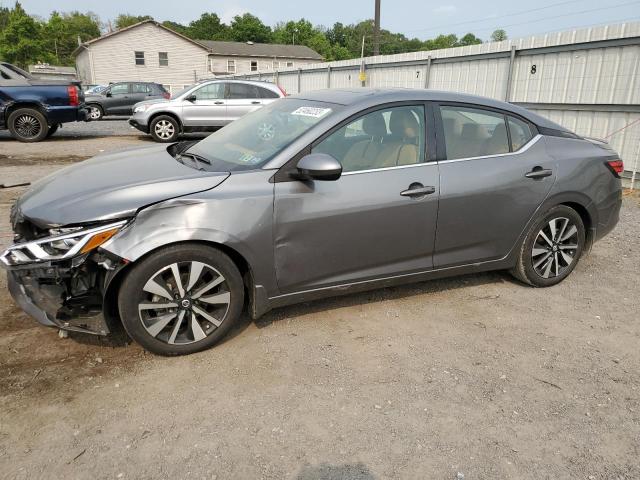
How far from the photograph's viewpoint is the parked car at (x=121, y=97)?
20.6 meters

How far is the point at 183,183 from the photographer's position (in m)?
3.13

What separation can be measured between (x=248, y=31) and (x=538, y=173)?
91.9m

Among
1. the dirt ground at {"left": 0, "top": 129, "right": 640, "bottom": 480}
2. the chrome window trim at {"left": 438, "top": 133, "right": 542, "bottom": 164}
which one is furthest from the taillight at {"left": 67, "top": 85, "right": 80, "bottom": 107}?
the chrome window trim at {"left": 438, "top": 133, "right": 542, "bottom": 164}

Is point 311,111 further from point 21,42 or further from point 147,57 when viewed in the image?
point 21,42

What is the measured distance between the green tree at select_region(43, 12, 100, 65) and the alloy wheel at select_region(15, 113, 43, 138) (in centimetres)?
6593

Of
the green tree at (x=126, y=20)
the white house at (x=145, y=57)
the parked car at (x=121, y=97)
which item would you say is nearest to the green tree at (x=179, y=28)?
the green tree at (x=126, y=20)

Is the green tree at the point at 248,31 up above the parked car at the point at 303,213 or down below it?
above

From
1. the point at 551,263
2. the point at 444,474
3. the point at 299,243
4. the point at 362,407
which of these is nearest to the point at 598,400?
the point at 444,474

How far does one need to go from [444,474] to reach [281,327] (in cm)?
163

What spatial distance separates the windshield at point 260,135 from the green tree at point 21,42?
65.1 m

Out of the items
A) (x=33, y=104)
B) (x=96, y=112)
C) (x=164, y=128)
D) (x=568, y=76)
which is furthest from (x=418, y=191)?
(x=96, y=112)

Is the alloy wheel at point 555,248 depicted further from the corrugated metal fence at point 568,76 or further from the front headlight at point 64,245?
the corrugated metal fence at point 568,76

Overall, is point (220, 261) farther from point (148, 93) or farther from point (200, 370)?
point (148, 93)

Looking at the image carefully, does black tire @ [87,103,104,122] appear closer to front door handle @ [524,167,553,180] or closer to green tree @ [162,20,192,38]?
front door handle @ [524,167,553,180]
